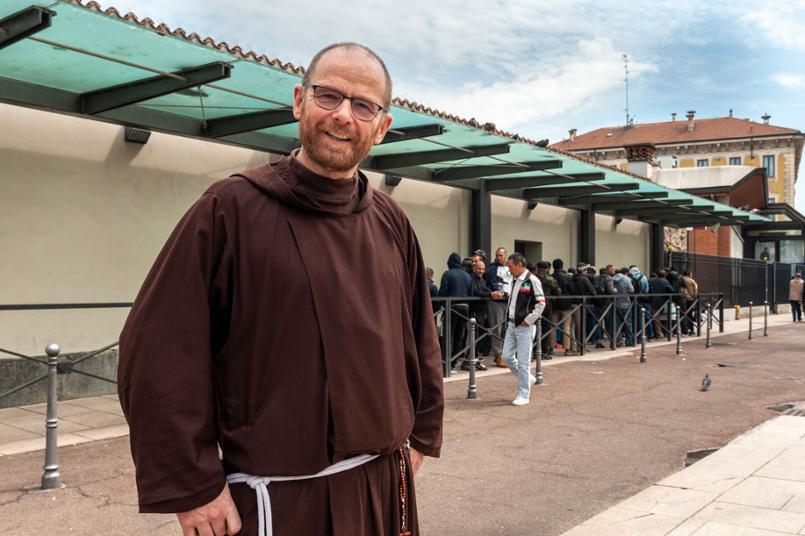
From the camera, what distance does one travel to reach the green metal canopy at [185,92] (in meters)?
7.08

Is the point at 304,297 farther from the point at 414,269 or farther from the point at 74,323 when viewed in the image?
the point at 74,323

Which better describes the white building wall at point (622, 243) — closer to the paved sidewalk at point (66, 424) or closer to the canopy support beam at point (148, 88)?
the canopy support beam at point (148, 88)

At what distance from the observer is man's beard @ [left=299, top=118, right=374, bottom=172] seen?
74.4 inches

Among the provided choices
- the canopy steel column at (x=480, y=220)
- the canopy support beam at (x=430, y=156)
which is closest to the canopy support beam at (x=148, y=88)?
the canopy support beam at (x=430, y=156)

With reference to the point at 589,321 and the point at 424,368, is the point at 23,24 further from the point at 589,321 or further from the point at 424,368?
the point at 589,321

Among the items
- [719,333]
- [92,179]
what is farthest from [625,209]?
[92,179]

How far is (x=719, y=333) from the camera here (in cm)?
2047

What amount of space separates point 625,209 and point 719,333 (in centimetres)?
426

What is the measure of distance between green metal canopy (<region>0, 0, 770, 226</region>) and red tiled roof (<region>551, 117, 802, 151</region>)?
6320 centimetres

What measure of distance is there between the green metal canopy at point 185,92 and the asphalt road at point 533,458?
3.84m

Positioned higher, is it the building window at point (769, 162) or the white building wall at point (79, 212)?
the building window at point (769, 162)

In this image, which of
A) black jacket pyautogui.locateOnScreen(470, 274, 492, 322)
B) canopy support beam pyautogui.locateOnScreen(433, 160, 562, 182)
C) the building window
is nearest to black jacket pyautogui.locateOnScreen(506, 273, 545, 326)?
black jacket pyautogui.locateOnScreen(470, 274, 492, 322)

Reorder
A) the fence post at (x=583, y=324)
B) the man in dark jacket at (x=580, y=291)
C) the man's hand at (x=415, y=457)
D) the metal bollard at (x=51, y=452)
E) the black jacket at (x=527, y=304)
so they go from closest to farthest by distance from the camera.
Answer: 1. the man's hand at (x=415, y=457)
2. the metal bollard at (x=51, y=452)
3. the black jacket at (x=527, y=304)
4. the fence post at (x=583, y=324)
5. the man in dark jacket at (x=580, y=291)

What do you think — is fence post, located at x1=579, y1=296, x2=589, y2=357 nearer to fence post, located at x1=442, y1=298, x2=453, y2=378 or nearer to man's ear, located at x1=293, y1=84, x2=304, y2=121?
fence post, located at x1=442, y1=298, x2=453, y2=378
